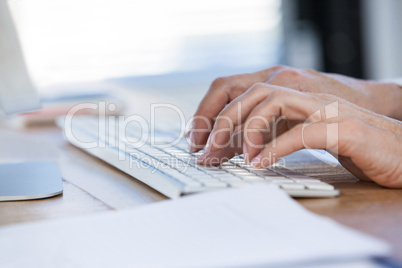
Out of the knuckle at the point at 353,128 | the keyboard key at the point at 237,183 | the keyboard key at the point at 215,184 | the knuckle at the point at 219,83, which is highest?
the knuckle at the point at 219,83

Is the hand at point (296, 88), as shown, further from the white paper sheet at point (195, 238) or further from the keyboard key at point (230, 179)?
the white paper sheet at point (195, 238)

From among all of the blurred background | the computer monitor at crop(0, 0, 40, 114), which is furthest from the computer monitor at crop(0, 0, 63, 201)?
the blurred background

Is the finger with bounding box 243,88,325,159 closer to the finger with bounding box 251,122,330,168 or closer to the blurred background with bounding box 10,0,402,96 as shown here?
the finger with bounding box 251,122,330,168

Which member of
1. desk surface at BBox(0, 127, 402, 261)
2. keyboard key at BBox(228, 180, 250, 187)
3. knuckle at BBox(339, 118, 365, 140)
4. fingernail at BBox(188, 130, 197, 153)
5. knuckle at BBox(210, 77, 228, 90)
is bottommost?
desk surface at BBox(0, 127, 402, 261)

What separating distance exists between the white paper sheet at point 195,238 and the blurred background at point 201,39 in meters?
2.23

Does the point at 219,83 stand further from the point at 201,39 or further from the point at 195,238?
the point at 201,39

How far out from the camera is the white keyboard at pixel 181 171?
1.92 feet

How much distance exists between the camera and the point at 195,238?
439 mm

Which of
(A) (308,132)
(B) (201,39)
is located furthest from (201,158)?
(B) (201,39)

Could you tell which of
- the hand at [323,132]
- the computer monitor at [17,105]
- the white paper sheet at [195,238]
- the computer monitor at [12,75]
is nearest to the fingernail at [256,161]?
the hand at [323,132]

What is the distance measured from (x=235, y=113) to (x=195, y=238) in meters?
0.27

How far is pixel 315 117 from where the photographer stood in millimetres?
631

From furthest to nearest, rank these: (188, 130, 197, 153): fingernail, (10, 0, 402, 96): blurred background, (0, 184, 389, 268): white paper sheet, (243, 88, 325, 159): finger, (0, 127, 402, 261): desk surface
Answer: (10, 0, 402, 96): blurred background
(188, 130, 197, 153): fingernail
(243, 88, 325, 159): finger
(0, 127, 402, 261): desk surface
(0, 184, 389, 268): white paper sheet

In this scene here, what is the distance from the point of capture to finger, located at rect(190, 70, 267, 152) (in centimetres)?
81
